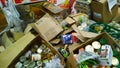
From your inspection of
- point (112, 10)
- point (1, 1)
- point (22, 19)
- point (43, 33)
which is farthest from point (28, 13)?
point (112, 10)

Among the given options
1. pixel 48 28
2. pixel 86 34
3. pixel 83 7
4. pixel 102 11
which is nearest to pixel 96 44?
pixel 86 34

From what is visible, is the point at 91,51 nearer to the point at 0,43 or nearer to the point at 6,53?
the point at 6,53

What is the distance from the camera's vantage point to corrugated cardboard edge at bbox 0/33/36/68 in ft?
6.34

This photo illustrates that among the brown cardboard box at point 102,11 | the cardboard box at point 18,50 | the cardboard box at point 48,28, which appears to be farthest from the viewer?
the brown cardboard box at point 102,11

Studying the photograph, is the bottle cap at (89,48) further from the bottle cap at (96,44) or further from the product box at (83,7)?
the product box at (83,7)

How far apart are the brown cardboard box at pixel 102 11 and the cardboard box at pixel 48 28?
55 cm

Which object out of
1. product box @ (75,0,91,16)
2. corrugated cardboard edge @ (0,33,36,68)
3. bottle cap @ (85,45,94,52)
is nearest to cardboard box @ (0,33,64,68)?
corrugated cardboard edge @ (0,33,36,68)

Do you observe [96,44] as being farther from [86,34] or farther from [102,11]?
[102,11]

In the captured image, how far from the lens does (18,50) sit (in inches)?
78.0

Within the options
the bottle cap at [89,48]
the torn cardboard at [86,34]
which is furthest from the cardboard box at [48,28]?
the bottle cap at [89,48]

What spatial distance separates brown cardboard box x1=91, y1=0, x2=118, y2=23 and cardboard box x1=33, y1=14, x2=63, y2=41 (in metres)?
0.55

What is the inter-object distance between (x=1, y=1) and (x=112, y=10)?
1.40 metres

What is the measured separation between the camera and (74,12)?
2.68 meters

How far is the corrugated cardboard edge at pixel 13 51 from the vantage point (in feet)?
6.34
